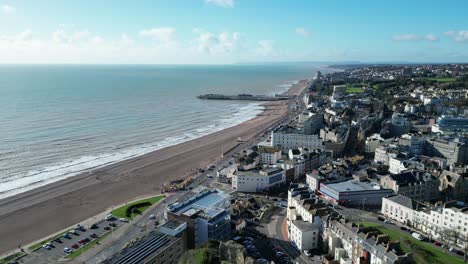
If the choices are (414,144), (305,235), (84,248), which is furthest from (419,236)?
(84,248)

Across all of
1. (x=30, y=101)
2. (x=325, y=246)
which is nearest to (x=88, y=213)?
(x=325, y=246)

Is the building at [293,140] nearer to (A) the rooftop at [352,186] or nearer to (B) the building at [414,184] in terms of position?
(A) the rooftop at [352,186]

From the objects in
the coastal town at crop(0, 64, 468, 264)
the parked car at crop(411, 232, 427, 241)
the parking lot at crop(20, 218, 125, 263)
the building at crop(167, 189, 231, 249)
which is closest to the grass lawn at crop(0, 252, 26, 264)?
the coastal town at crop(0, 64, 468, 264)

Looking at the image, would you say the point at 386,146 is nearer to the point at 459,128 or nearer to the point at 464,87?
the point at 459,128

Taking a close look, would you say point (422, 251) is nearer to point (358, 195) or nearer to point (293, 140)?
point (358, 195)

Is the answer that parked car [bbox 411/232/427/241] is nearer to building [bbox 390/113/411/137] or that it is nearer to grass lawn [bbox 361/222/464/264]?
grass lawn [bbox 361/222/464/264]

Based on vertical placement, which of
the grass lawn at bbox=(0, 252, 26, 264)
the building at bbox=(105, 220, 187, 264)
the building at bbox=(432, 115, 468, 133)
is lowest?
the grass lawn at bbox=(0, 252, 26, 264)
